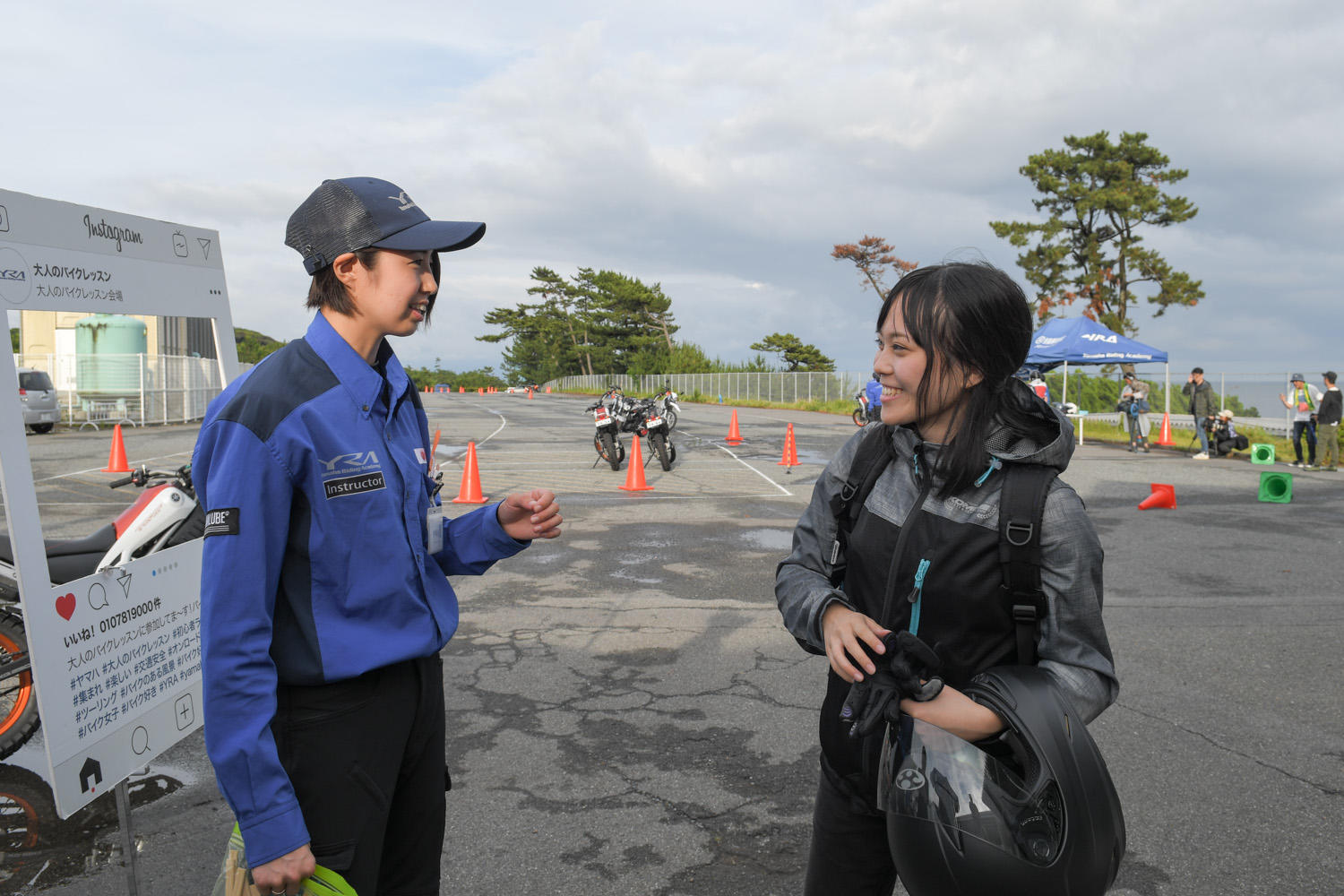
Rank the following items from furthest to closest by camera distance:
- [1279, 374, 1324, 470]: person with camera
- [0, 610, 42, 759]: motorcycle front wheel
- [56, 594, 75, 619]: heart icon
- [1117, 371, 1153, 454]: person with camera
Result: [1117, 371, 1153, 454]: person with camera
[1279, 374, 1324, 470]: person with camera
[0, 610, 42, 759]: motorcycle front wheel
[56, 594, 75, 619]: heart icon

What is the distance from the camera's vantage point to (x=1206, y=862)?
3289 millimetres

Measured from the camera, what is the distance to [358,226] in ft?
6.21

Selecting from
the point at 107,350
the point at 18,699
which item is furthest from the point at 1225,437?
the point at 18,699

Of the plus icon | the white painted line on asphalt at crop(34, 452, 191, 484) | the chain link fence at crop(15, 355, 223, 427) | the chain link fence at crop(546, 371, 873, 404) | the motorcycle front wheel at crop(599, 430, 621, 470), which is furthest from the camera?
the chain link fence at crop(546, 371, 873, 404)

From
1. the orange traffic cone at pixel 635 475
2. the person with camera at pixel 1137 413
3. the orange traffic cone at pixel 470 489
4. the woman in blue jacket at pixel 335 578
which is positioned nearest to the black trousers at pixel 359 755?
the woman in blue jacket at pixel 335 578

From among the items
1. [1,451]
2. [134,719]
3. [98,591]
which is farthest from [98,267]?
[134,719]

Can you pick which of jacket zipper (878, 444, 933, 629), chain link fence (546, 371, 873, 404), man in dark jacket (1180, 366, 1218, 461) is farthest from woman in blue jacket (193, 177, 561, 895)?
chain link fence (546, 371, 873, 404)

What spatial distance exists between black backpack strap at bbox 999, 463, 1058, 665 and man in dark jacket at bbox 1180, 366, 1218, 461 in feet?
66.4

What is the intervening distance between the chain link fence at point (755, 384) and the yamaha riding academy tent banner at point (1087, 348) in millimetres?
18692

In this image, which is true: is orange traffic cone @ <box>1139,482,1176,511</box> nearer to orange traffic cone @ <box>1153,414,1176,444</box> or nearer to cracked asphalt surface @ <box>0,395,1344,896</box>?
cracked asphalt surface @ <box>0,395,1344,896</box>

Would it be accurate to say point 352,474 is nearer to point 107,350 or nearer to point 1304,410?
point 107,350

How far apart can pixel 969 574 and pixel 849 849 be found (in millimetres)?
685

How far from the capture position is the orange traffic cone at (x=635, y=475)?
44.5 feet

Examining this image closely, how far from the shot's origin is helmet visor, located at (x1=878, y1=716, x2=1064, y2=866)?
1493mm
